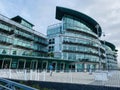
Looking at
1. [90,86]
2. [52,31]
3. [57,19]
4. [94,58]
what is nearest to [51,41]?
[52,31]

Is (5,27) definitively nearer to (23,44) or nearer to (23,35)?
(23,35)

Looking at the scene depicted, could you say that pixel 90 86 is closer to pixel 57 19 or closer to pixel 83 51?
pixel 83 51

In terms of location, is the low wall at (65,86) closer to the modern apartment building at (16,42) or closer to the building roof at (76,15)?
the modern apartment building at (16,42)

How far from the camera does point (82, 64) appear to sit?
190 ft

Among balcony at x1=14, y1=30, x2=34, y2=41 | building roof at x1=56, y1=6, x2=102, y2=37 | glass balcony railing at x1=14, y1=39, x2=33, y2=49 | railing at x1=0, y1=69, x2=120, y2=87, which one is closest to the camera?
railing at x1=0, y1=69, x2=120, y2=87

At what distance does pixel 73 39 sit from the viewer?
2255 inches

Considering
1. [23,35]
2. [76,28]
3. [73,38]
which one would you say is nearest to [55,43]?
[73,38]

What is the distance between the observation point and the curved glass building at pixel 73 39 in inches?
2160

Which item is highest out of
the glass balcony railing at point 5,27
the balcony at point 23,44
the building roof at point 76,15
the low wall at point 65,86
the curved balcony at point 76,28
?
the building roof at point 76,15

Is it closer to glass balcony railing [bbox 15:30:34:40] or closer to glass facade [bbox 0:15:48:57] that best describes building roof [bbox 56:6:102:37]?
glass facade [bbox 0:15:48:57]

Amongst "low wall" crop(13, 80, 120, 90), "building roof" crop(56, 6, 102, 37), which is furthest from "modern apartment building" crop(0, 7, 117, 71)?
"low wall" crop(13, 80, 120, 90)

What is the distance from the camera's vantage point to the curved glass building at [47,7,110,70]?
54875 millimetres

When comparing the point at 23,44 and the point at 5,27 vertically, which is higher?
the point at 5,27

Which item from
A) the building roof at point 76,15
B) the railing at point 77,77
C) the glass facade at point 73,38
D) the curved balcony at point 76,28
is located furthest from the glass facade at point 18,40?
the railing at point 77,77
